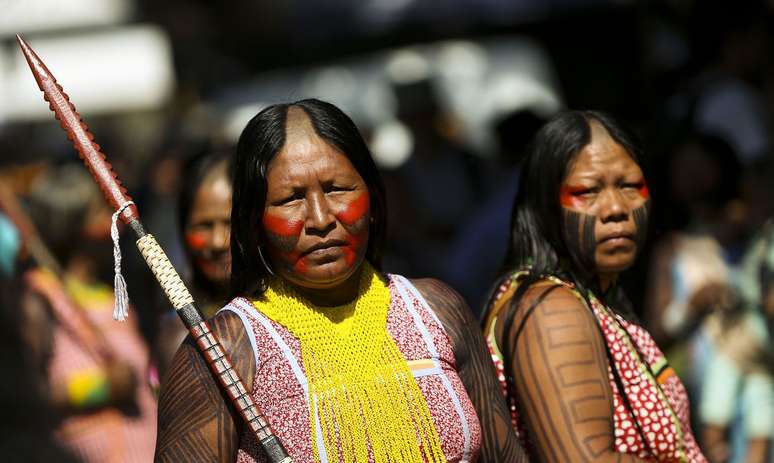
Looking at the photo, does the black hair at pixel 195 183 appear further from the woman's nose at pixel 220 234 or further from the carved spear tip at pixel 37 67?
the carved spear tip at pixel 37 67

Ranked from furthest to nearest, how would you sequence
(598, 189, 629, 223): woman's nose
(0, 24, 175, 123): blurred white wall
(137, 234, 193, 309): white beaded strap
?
(0, 24, 175, 123): blurred white wall
(598, 189, 629, 223): woman's nose
(137, 234, 193, 309): white beaded strap

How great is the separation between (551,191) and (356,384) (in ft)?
3.33

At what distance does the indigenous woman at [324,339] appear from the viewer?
3.08 meters

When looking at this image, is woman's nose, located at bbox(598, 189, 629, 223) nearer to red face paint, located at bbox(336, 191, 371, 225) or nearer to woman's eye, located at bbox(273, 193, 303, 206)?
red face paint, located at bbox(336, 191, 371, 225)

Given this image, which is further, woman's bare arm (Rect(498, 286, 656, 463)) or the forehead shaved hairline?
the forehead shaved hairline

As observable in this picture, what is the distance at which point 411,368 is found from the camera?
3.23 meters

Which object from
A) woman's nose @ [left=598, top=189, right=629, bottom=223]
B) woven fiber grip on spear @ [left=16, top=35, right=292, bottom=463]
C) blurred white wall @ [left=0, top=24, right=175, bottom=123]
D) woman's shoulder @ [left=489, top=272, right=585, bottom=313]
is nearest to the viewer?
woven fiber grip on spear @ [left=16, top=35, right=292, bottom=463]

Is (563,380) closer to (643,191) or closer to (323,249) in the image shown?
(643,191)

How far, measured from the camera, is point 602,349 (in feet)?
12.0

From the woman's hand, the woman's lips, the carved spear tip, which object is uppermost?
the carved spear tip

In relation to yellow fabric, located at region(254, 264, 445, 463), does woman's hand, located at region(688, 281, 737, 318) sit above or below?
below

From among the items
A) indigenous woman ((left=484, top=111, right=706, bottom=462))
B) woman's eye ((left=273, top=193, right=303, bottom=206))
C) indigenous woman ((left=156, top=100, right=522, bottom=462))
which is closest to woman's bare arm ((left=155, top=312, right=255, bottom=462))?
indigenous woman ((left=156, top=100, right=522, bottom=462))

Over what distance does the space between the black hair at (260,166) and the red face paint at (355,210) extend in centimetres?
6

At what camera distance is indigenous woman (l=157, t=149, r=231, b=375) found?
440 centimetres
